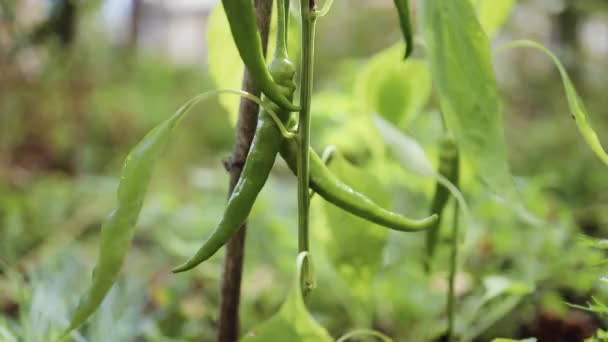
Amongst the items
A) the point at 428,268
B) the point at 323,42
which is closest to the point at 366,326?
the point at 428,268

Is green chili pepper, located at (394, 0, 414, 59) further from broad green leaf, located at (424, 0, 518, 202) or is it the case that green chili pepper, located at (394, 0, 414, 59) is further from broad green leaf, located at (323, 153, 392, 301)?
broad green leaf, located at (323, 153, 392, 301)

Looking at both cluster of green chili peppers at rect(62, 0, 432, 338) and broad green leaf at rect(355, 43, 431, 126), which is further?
broad green leaf at rect(355, 43, 431, 126)

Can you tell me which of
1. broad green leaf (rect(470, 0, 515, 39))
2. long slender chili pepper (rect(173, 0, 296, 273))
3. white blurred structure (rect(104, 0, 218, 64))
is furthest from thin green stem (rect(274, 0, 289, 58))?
white blurred structure (rect(104, 0, 218, 64))

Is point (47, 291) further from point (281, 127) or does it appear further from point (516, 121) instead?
point (516, 121)

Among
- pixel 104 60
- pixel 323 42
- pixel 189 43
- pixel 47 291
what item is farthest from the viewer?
pixel 189 43

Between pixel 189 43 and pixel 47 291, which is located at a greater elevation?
pixel 47 291

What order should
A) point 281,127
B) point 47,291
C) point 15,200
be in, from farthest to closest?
point 15,200 → point 47,291 → point 281,127

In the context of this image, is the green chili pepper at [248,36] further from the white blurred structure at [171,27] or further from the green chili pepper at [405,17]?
the white blurred structure at [171,27]

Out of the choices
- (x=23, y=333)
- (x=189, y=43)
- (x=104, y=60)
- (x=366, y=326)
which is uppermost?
(x=23, y=333)
